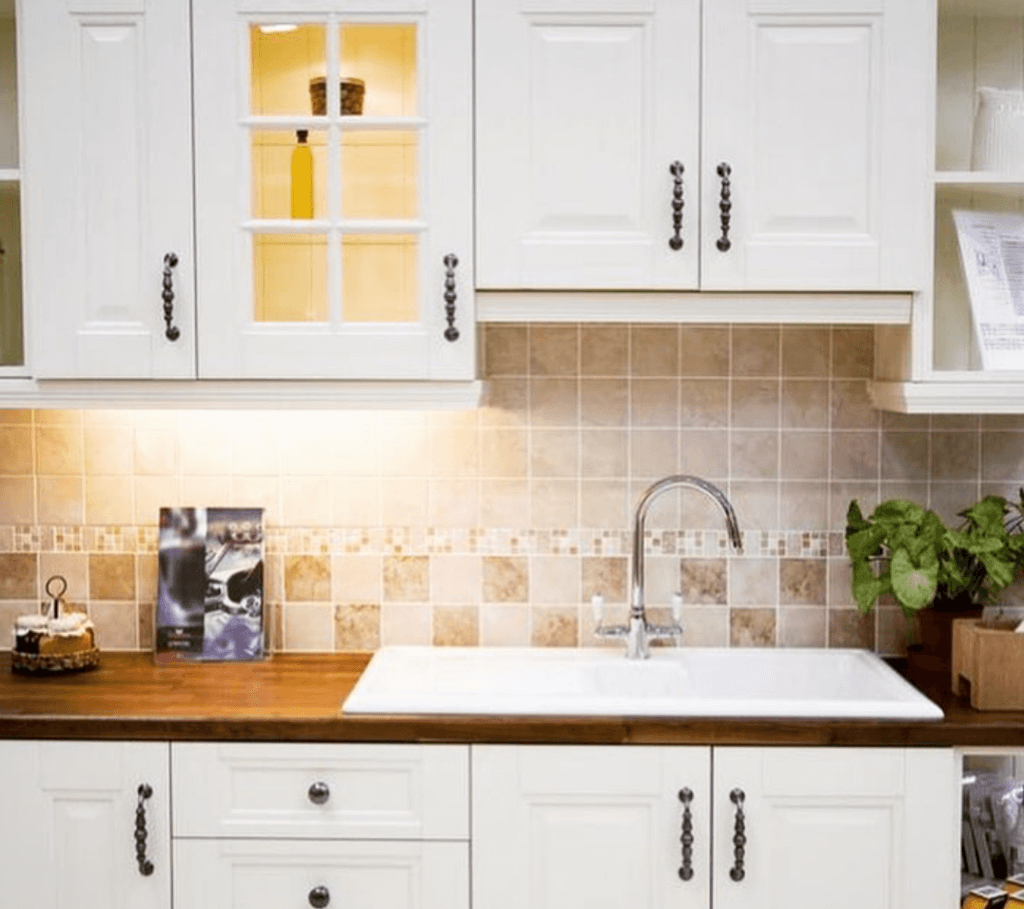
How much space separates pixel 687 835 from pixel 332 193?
1261mm

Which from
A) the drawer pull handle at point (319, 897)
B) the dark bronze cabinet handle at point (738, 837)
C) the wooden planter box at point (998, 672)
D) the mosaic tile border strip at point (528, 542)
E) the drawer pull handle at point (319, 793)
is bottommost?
the drawer pull handle at point (319, 897)

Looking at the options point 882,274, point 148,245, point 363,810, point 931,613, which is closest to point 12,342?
point 148,245

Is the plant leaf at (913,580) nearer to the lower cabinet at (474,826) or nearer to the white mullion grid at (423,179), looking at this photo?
the lower cabinet at (474,826)

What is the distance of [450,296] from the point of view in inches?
87.0

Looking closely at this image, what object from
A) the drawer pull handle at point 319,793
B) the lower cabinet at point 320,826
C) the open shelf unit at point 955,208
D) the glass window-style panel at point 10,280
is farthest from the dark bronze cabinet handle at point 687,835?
the glass window-style panel at point 10,280

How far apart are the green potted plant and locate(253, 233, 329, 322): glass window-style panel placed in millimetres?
1105

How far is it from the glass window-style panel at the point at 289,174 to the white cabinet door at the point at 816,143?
0.68 meters

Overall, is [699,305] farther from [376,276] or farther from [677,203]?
[376,276]

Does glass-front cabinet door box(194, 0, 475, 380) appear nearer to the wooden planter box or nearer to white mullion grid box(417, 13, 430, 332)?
white mullion grid box(417, 13, 430, 332)

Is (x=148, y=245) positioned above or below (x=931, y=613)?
above

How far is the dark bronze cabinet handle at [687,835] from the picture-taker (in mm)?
2119

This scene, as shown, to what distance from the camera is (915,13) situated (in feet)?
7.20

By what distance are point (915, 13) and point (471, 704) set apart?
4.64 feet

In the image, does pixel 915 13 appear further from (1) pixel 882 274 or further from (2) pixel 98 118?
(2) pixel 98 118
